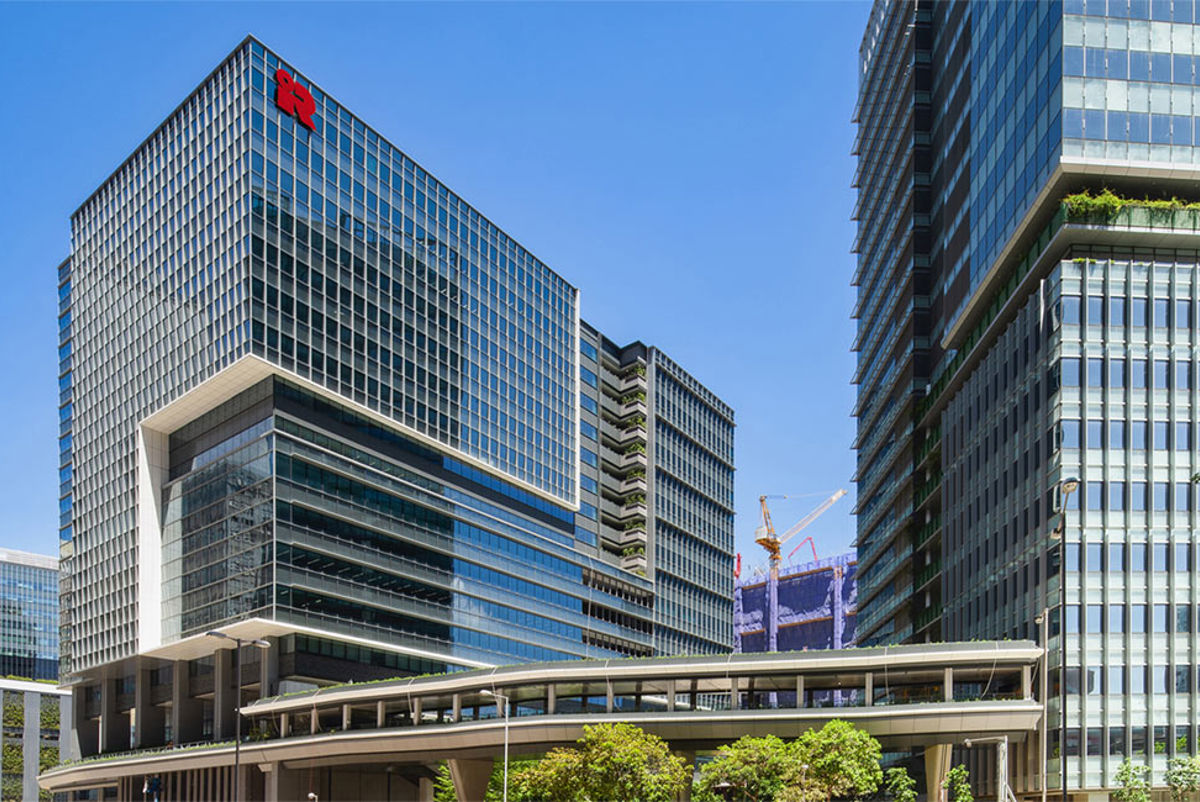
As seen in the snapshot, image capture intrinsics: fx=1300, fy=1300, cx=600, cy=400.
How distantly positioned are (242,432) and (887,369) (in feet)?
209

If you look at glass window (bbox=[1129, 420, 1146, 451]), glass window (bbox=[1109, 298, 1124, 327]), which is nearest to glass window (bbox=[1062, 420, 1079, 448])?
glass window (bbox=[1129, 420, 1146, 451])

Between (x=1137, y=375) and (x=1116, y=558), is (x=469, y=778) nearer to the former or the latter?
(x=1116, y=558)

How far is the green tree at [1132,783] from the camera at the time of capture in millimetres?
68750

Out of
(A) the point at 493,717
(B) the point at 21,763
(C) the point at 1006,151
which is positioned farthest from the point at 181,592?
(B) the point at 21,763

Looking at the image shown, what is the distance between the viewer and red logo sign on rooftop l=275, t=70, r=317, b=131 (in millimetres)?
105688

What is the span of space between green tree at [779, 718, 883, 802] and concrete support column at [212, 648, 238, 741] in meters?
56.5

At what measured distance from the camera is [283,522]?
102 metres

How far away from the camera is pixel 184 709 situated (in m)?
114

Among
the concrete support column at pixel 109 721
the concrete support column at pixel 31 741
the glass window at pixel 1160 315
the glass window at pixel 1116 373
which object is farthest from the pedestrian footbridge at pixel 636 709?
the concrete support column at pixel 31 741

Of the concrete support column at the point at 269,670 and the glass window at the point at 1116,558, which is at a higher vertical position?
the glass window at the point at 1116,558

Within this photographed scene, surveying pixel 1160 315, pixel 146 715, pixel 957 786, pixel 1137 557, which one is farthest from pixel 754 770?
pixel 146 715

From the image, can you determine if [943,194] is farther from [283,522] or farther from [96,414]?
[96,414]

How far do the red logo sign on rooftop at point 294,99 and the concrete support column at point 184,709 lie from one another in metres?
48.6

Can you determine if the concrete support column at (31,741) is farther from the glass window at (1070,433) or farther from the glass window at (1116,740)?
the glass window at (1070,433)
